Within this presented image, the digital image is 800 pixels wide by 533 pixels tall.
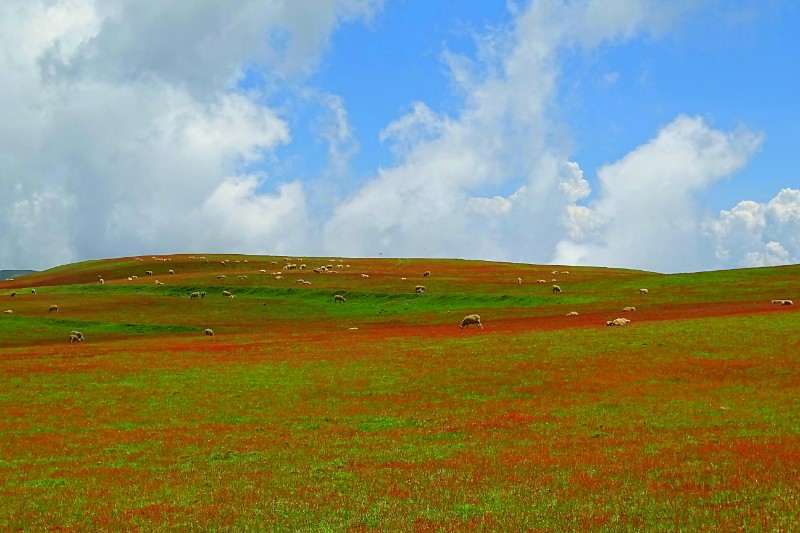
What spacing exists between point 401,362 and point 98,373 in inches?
846

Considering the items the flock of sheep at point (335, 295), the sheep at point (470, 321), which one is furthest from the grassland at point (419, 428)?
the flock of sheep at point (335, 295)

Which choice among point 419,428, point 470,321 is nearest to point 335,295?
point 470,321

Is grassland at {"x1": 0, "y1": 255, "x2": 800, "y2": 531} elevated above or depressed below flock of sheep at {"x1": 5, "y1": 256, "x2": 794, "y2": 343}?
below

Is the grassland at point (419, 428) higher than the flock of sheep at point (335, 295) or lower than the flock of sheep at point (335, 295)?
lower

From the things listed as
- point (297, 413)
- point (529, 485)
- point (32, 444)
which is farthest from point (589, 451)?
point (32, 444)

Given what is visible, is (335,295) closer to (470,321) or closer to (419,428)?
(470,321)

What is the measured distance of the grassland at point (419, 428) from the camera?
18.3 metres

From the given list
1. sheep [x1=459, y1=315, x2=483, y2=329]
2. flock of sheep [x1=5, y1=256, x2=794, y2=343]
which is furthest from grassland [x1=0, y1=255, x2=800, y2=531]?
flock of sheep [x1=5, y1=256, x2=794, y2=343]

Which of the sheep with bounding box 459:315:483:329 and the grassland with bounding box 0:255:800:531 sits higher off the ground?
the sheep with bounding box 459:315:483:329

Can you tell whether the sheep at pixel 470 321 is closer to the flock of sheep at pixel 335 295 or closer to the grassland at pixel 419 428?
the flock of sheep at pixel 335 295

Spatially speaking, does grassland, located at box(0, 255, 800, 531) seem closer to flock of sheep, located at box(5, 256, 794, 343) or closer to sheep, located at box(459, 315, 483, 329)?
sheep, located at box(459, 315, 483, 329)

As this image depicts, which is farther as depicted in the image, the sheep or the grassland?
the sheep

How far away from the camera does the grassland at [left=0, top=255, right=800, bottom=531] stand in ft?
60.0

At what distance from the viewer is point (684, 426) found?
29031mm
